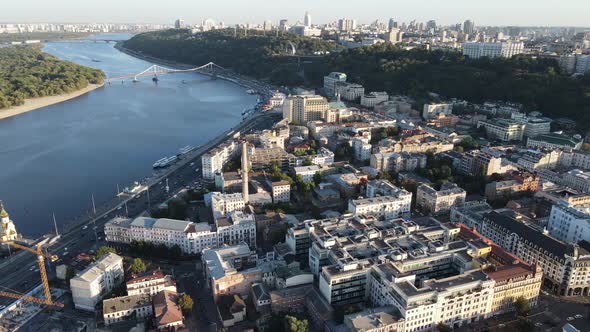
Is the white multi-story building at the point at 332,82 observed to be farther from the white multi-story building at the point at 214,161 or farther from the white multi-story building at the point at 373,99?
the white multi-story building at the point at 214,161

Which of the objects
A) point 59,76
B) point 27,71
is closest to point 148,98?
point 59,76

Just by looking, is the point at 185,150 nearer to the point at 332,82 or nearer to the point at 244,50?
the point at 332,82

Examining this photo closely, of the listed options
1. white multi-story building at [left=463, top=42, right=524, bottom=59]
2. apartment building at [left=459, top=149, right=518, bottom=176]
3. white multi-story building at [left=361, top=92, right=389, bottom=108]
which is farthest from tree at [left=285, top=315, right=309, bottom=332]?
white multi-story building at [left=463, top=42, right=524, bottom=59]

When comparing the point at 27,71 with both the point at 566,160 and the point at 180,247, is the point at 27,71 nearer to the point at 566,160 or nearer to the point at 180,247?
the point at 180,247

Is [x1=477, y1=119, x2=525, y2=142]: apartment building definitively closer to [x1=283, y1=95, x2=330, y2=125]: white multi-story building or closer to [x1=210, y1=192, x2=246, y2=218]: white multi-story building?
[x1=283, y1=95, x2=330, y2=125]: white multi-story building

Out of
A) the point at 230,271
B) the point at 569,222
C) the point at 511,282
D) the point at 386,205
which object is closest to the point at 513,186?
the point at 569,222

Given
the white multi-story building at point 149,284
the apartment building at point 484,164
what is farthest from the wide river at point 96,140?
the apartment building at point 484,164
